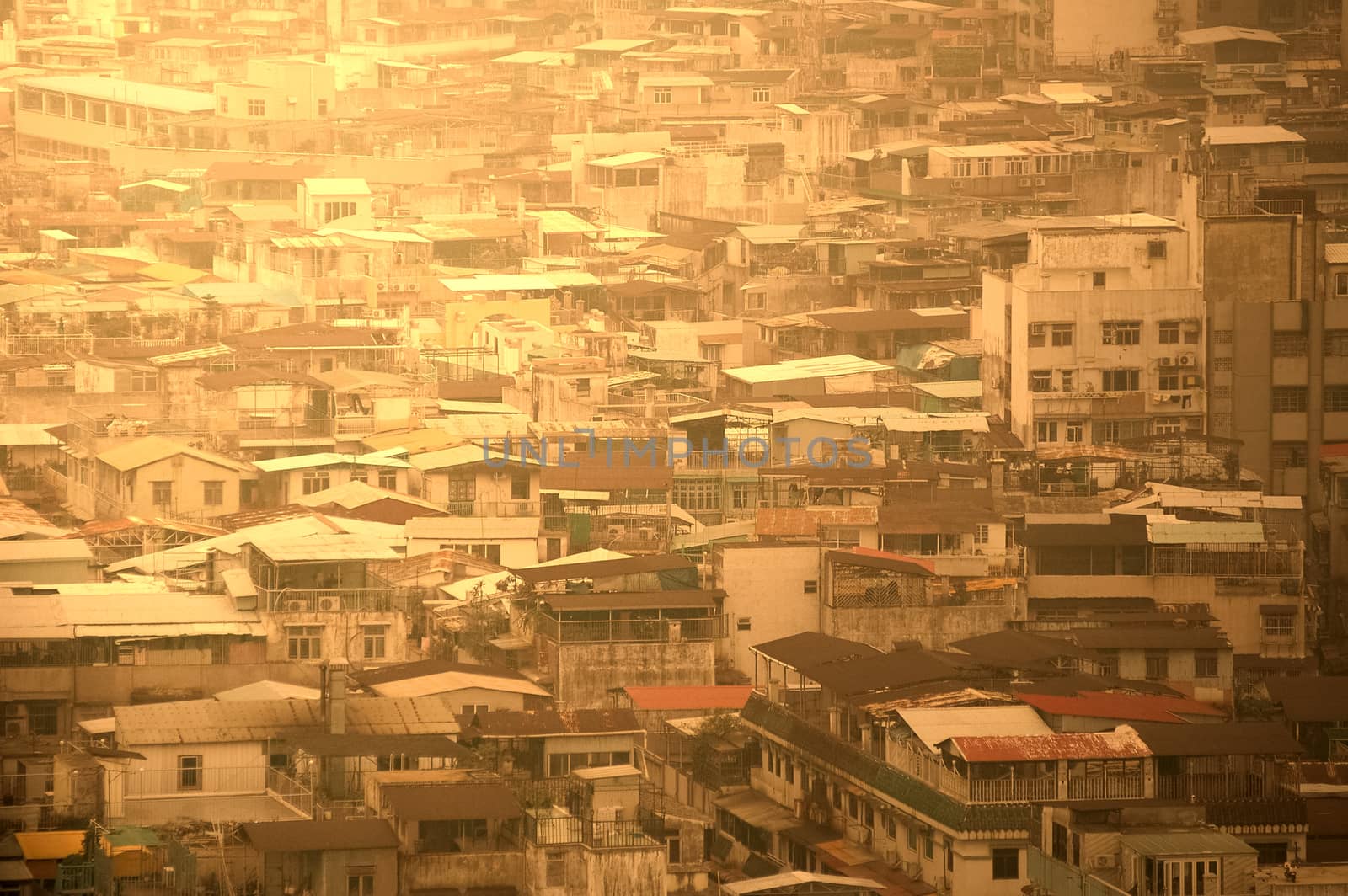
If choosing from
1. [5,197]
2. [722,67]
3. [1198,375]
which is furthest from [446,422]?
[722,67]

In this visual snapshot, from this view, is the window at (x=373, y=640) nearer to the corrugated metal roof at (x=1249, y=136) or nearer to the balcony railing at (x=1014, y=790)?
the balcony railing at (x=1014, y=790)

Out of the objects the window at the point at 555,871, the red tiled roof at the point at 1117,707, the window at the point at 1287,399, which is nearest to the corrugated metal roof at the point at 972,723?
the red tiled roof at the point at 1117,707

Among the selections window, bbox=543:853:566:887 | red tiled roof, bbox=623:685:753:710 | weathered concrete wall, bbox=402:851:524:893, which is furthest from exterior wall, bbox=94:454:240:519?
window, bbox=543:853:566:887

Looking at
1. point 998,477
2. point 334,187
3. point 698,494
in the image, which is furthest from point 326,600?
point 334,187

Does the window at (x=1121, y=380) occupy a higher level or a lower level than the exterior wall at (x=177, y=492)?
higher

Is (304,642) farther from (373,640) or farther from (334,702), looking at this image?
(334,702)
